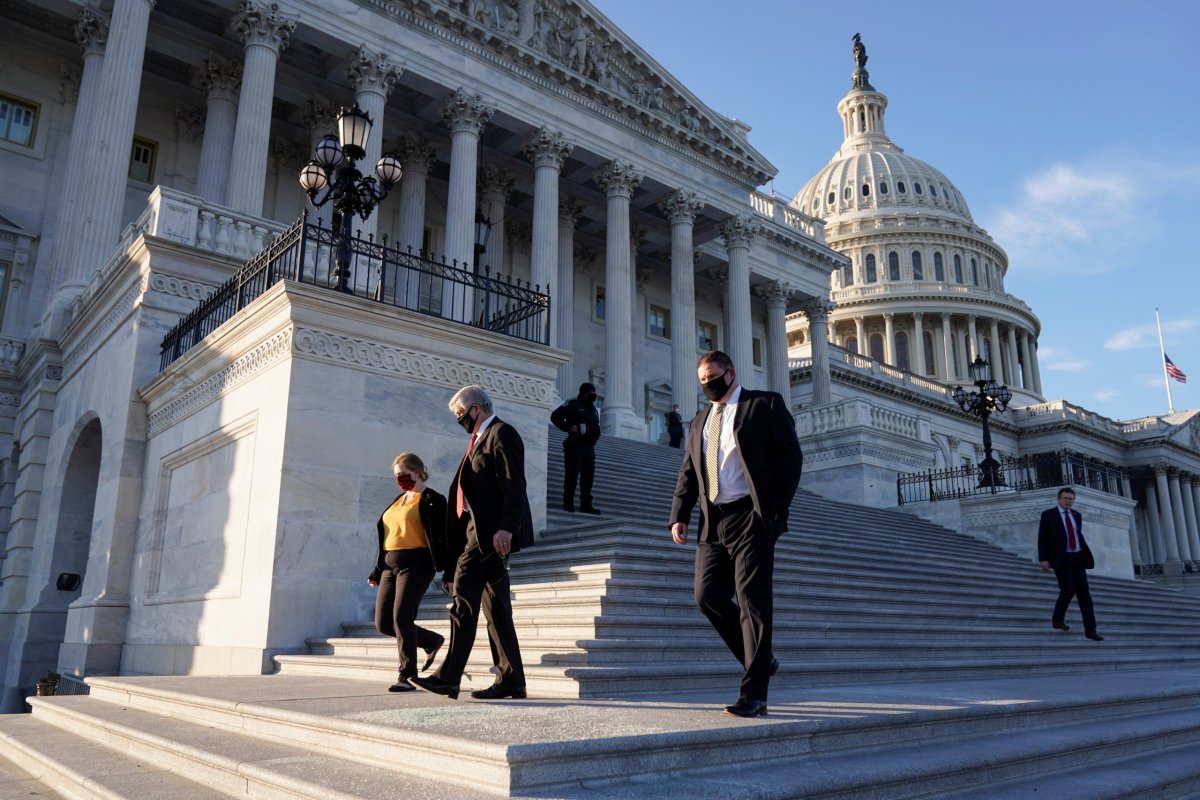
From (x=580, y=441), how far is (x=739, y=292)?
22.8 m

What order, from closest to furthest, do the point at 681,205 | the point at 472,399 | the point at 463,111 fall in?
the point at 472,399, the point at 463,111, the point at 681,205

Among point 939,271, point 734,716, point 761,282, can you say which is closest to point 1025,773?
point 734,716

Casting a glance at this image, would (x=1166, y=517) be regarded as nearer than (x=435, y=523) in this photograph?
No

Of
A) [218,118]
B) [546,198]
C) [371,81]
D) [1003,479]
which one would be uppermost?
[371,81]

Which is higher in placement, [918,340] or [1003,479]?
[918,340]

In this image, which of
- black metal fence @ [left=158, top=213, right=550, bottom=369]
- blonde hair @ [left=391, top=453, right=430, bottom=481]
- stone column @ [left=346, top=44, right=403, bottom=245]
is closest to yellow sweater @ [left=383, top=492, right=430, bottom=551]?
blonde hair @ [left=391, top=453, right=430, bottom=481]

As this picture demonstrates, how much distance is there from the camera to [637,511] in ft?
52.2

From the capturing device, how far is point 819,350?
136 ft

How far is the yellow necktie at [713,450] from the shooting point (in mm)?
5789

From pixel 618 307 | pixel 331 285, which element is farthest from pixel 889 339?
pixel 331 285

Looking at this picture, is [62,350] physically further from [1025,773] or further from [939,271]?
[939,271]

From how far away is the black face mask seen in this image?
5879mm

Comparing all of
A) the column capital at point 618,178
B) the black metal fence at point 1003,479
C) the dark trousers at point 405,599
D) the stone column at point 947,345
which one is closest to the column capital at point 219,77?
the column capital at point 618,178

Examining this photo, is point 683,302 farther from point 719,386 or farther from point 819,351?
point 719,386
